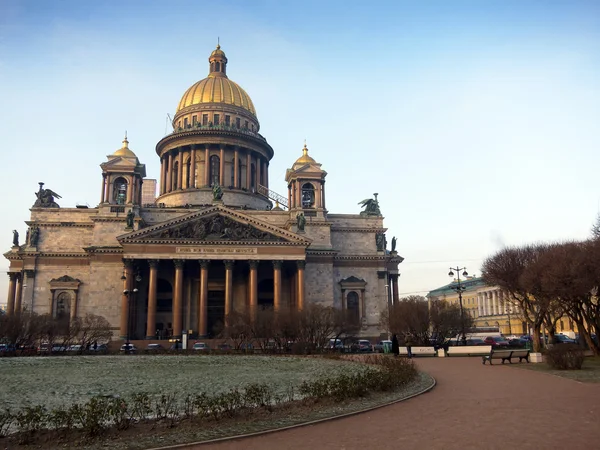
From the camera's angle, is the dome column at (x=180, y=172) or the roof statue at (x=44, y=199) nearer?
the roof statue at (x=44, y=199)

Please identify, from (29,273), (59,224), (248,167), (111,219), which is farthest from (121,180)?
(248,167)

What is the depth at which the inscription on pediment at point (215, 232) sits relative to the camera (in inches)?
2180

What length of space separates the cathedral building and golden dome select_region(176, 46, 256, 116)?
19.2 feet

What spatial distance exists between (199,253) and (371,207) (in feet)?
76.8

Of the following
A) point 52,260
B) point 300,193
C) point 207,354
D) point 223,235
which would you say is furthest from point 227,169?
point 207,354

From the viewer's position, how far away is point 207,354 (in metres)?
40.2

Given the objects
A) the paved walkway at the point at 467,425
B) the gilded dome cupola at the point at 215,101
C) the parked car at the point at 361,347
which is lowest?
the paved walkway at the point at 467,425

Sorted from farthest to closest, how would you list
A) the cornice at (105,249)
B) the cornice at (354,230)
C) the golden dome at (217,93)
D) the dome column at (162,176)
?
1. the golden dome at (217,93)
2. the dome column at (162,176)
3. the cornice at (354,230)
4. the cornice at (105,249)

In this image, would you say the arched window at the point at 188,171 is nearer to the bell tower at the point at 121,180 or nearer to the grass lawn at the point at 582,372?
the bell tower at the point at 121,180

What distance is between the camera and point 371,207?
225 feet

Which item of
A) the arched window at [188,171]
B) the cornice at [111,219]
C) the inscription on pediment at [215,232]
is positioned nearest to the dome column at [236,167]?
the arched window at [188,171]

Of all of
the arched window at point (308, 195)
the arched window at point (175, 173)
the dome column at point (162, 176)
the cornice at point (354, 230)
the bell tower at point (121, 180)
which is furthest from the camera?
the dome column at point (162, 176)

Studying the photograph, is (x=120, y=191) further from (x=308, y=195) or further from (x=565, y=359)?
(x=565, y=359)

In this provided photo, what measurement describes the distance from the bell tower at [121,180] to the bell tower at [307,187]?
689 inches
